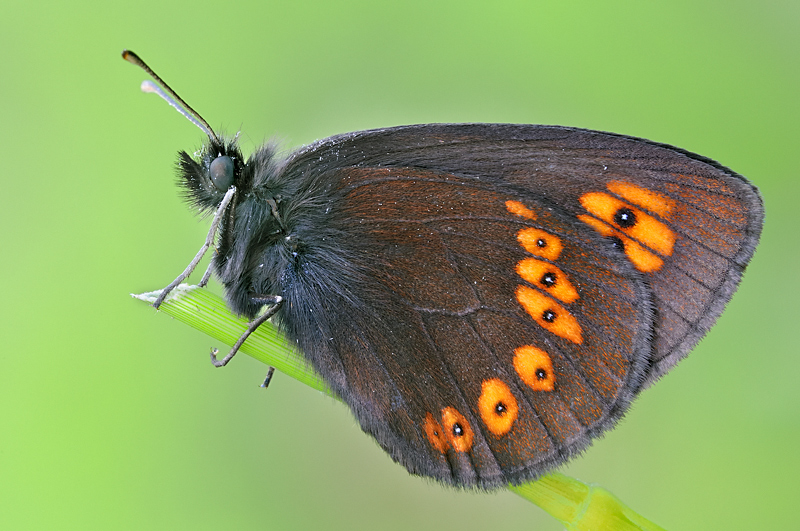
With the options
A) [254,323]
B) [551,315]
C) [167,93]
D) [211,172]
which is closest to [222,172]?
[211,172]

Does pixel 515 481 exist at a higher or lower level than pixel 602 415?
lower

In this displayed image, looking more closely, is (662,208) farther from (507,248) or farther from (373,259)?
(373,259)

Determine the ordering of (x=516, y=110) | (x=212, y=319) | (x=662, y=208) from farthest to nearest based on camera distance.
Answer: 1. (x=516, y=110)
2. (x=662, y=208)
3. (x=212, y=319)

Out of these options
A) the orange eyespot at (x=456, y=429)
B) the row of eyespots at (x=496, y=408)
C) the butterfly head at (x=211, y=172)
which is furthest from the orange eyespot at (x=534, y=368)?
the butterfly head at (x=211, y=172)

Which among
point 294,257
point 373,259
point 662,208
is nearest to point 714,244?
point 662,208

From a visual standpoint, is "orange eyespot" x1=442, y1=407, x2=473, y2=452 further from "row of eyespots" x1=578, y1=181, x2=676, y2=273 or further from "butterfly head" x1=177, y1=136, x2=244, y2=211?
"butterfly head" x1=177, y1=136, x2=244, y2=211

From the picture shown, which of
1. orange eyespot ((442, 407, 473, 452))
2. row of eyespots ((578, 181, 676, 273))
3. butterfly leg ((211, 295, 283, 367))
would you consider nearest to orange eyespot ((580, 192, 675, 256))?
row of eyespots ((578, 181, 676, 273))

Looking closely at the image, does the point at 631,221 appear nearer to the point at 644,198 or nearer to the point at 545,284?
the point at 644,198
